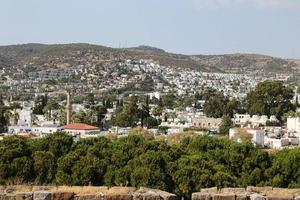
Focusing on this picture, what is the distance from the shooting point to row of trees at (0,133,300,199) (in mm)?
20453

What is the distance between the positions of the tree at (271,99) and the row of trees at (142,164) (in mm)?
47893

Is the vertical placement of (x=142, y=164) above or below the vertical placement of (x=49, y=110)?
above

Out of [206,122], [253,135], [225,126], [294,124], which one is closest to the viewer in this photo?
[253,135]

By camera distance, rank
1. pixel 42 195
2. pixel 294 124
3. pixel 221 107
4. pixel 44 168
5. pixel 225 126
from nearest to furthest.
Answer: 1. pixel 42 195
2. pixel 44 168
3. pixel 225 126
4. pixel 294 124
5. pixel 221 107

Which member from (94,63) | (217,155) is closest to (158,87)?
(94,63)

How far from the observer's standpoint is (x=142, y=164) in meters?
21.7

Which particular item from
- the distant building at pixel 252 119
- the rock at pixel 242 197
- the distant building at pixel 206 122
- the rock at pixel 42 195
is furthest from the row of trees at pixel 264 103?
the rock at pixel 42 195

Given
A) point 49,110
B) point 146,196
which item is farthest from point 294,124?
point 146,196

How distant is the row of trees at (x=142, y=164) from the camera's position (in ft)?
67.1

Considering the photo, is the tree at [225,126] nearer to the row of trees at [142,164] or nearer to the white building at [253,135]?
the white building at [253,135]

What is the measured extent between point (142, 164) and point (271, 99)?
54.8 metres

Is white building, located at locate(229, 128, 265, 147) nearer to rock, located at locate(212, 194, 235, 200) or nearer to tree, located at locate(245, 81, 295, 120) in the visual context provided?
tree, located at locate(245, 81, 295, 120)

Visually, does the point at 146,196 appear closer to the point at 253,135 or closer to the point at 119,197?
the point at 119,197

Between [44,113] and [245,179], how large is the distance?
199 ft
